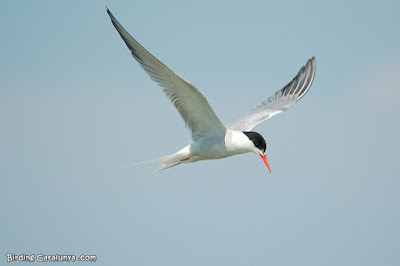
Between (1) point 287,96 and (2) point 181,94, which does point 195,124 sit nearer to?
(2) point 181,94

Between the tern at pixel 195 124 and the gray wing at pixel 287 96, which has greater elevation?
the gray wing at pixel 287 96

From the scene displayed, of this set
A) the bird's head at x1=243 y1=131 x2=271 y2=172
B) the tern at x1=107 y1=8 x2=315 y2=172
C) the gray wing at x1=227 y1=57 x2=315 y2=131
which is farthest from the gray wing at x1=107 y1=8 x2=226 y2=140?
the gray wing at x1=227 y1=57 x2=315 y2=131

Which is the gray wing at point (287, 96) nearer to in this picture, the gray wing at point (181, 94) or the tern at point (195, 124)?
the tern at point (195, 124)

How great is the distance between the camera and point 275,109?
968 centimetres

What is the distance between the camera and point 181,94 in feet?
23.5

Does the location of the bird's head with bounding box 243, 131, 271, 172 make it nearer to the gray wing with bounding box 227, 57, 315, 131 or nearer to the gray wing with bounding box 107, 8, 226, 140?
the gray wing with bounding box 107, 8, 226, 140

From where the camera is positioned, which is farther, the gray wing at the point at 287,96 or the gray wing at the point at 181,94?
the gray wing at the point at 287,96

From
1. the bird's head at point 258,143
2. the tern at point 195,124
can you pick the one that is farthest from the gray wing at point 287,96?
the bird's head at point 258,143

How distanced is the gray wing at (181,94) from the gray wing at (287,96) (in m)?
1.73

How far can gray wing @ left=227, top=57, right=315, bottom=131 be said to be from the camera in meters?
9.51

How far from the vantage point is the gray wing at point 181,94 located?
6.58 m

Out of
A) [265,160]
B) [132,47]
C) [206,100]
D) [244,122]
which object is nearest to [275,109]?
[244,122]

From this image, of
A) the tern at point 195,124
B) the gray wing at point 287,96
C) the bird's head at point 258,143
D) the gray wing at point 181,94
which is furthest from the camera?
the gray wing at point 287,96

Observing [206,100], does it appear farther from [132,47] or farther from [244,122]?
[244,122]
